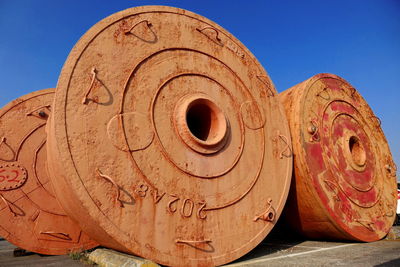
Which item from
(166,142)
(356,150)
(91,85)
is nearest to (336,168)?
(356,150)

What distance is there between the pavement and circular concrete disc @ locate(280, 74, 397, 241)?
0.28 metres

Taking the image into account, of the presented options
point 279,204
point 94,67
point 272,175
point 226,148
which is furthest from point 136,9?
point 279,204

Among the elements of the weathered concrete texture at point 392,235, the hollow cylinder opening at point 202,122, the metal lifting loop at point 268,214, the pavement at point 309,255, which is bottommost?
the pavement at point 309,255

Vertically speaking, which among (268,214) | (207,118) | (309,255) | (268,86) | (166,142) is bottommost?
(309,255)

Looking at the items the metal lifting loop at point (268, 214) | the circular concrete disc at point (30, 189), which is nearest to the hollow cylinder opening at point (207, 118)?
the metal lifting loop at point (268, 214)

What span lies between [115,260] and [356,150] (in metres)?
5.89

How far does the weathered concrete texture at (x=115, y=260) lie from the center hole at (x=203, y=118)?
2.18 metres

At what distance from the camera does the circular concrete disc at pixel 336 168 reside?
5.74m

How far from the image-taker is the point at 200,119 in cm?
550

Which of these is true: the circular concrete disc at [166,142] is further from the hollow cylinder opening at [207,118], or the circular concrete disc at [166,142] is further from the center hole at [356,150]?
the center hole at [356,150]

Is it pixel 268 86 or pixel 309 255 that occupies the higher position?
pixel 268 86

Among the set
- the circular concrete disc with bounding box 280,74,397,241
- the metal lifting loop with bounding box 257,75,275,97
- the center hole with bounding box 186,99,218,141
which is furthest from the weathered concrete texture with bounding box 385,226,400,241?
the center hole with bounding box 186,99,218,141

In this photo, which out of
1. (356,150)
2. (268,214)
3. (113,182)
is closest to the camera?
(113,182)

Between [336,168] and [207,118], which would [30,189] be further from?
[336,168]
